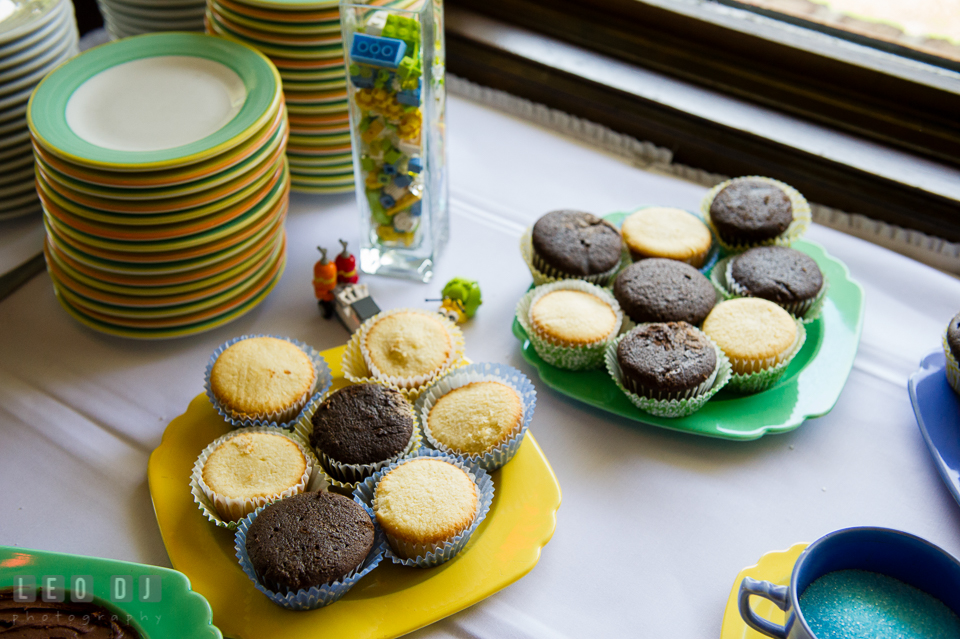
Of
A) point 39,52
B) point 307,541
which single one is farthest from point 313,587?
point 39,52

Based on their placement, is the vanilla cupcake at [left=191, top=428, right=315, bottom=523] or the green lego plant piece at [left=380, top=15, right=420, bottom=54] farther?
the green lego plant piece at [left=380, top=15, right=420, bottom=54]

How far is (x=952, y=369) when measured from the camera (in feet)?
3.58

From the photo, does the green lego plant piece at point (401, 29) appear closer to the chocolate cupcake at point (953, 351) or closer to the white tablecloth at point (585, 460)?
the white tablecloth at point (585, 460)

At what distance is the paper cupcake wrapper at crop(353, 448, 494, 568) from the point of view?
89cm

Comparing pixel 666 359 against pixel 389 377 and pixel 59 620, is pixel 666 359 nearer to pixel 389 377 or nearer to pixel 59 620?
pixel 389 377

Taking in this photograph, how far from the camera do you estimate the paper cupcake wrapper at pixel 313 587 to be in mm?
836

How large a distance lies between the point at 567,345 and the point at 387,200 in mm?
382

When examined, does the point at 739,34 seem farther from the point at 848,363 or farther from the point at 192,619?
the point at 192,619

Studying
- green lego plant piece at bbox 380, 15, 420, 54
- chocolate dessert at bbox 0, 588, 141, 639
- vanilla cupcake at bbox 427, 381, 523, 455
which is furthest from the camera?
green lego plant piece at bbox 380, 15, 420, 54

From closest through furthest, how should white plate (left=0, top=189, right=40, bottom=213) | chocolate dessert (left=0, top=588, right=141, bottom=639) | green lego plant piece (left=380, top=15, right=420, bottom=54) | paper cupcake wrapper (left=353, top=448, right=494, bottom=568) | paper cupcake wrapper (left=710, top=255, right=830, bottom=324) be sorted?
chocolate dessert (left=0, top=588, right=141, bottom=639) < paper cupcake wrapper (left=353, top=448, right=494, bottom=568) < green lego plant piece (left=380, top=15, right=420, bottom=54) < paper cupcake wrapper (left=710, top=255, right=830, bottom=324) < white plate (left=0, top=189, right=40, bottom=213)

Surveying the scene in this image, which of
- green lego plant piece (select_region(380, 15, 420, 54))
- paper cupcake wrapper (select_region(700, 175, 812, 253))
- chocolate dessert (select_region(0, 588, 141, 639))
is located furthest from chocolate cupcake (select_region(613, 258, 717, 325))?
chocolate dessert (select_region(0, 588, 141, 639))

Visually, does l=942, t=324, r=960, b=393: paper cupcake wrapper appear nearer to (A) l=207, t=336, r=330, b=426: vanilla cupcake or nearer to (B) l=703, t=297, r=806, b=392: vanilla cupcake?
(B) l=703, t=297, r=806, b=392: vanilla cupcake

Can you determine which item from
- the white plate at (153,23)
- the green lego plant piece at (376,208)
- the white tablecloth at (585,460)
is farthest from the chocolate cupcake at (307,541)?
the white plate at (153,23)

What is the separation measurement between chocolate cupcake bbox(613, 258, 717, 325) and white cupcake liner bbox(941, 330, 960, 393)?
1.06 ft
